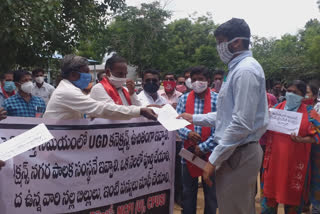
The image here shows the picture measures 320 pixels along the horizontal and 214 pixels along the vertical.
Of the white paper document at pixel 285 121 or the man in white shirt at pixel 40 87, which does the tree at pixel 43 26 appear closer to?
the man in white shirt at pixel 40 87

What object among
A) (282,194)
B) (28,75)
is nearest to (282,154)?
(282,194)

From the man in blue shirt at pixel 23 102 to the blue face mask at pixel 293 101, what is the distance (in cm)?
333

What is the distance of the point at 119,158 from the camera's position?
3.57 meters

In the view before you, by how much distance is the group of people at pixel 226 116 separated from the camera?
2703 millimetres

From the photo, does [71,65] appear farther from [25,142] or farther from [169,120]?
[169,120]

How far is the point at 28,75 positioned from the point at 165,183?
2.82 metres

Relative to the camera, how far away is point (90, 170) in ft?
11.0

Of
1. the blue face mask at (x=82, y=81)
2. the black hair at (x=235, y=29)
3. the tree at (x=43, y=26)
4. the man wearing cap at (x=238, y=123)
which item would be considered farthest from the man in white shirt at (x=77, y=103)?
the tree at (x=43, y=26)

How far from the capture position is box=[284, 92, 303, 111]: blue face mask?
4273 millimetres

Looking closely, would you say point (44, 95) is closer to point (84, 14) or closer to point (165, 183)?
point (84, 14)

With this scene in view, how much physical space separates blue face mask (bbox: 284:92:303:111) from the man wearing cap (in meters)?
1.67

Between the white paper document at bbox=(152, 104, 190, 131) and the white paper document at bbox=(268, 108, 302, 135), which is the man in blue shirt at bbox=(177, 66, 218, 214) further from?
the white paper document at bbox=(268, 108, 302, 135)

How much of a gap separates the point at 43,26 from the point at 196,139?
451 cm

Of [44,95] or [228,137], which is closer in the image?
[228,137]
